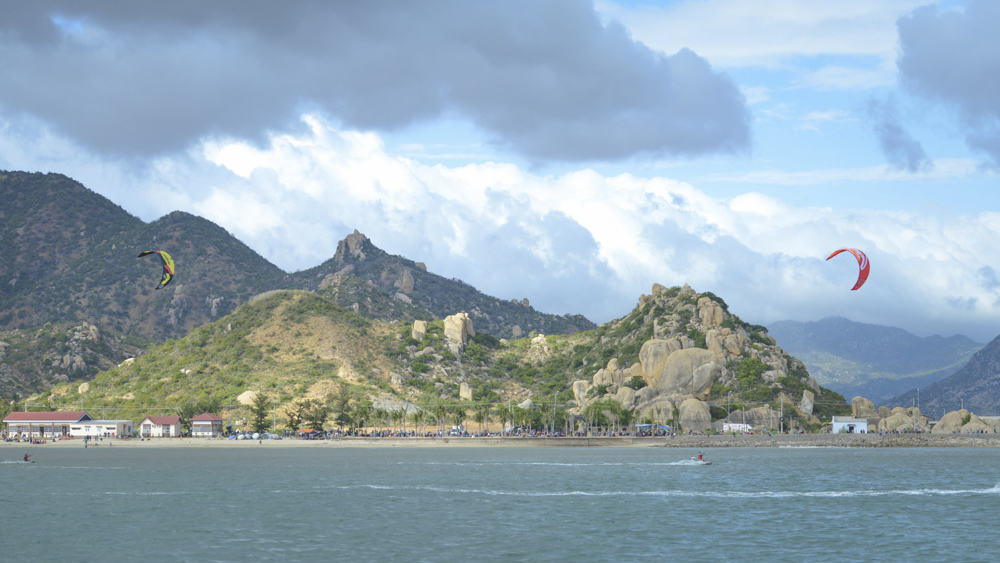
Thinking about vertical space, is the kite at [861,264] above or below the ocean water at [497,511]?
A: above

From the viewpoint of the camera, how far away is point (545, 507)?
3588 inches

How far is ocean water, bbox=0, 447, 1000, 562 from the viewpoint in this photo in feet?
221

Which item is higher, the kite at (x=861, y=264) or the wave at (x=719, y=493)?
the kite at (x=861, y=264)

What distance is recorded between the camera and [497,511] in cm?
8788

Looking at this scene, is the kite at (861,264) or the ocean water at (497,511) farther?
the kite at (861,264)

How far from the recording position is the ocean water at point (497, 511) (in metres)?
67.5

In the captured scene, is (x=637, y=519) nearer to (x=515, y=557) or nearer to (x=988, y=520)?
(x=515, y=557)

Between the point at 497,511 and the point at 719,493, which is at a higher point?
the point at 497,511

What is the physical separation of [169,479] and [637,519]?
64157 millimetres

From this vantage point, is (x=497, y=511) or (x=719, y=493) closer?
(x=497, y=511)

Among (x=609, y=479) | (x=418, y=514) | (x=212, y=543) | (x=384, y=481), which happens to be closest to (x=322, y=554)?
(x=212, y=543)

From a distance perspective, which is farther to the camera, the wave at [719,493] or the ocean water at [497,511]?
the wave at [719,493]

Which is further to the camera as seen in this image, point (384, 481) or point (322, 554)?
point (384, 481)

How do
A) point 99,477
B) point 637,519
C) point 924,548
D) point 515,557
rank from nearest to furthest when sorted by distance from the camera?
point 515,557 → point 924,548 → point 637,519 → point 99,477
